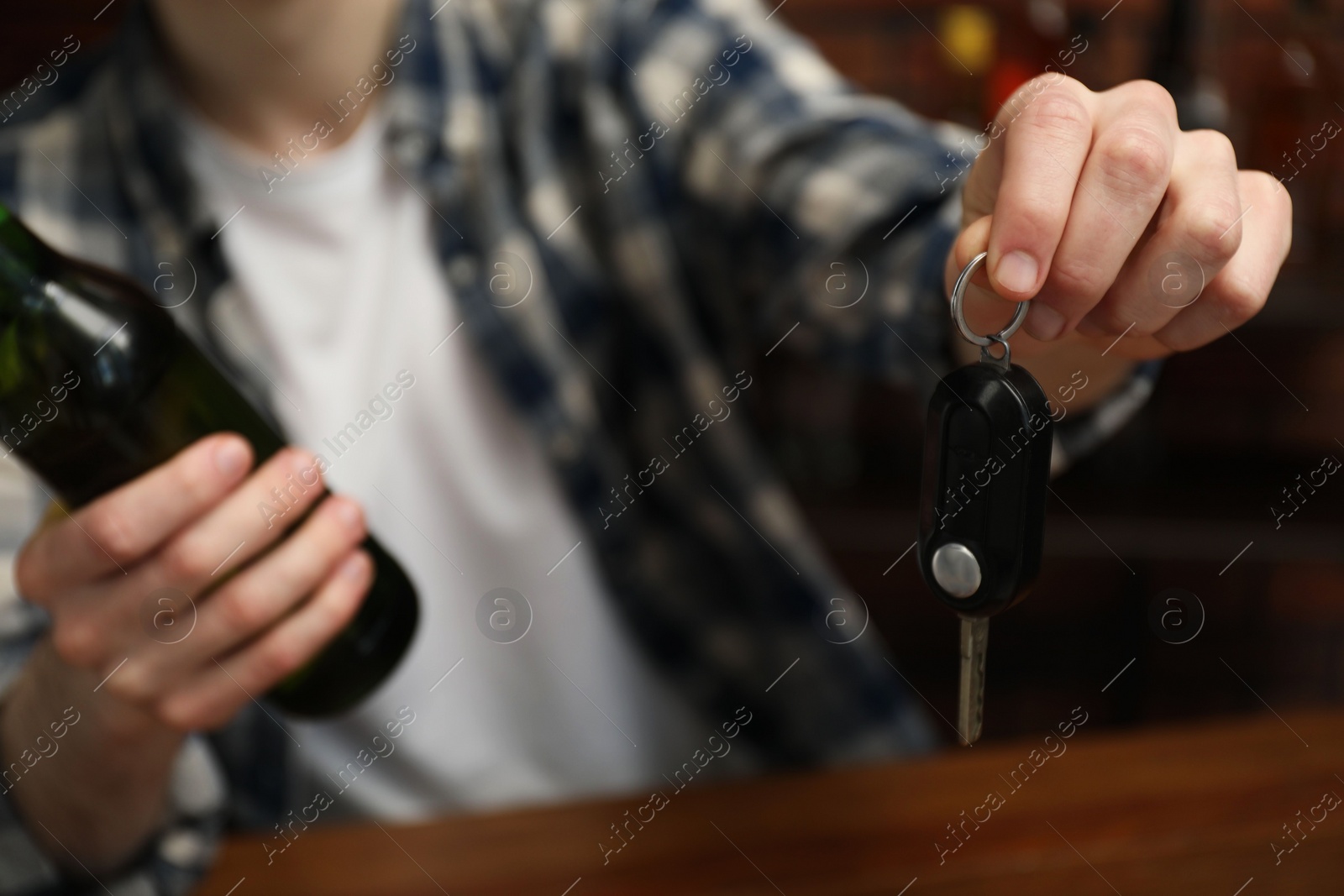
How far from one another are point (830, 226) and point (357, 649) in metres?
0.37

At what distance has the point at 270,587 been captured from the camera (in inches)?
16.1

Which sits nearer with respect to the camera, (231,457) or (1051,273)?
(1051,273)

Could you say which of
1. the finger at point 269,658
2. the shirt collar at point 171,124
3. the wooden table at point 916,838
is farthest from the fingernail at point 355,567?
the shirt collar at point 171,124

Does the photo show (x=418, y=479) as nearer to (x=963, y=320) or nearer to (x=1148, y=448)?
(x=963, y=320)

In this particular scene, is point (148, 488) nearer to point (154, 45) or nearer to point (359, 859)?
point (359, 859)

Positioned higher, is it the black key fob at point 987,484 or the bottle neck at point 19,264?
the bottle neck at point 19,264

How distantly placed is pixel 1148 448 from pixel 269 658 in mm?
1011

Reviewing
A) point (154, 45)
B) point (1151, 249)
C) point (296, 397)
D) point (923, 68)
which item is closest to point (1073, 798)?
point (1151, 249)

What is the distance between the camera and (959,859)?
18.2 inches

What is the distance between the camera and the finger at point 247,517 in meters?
0.40

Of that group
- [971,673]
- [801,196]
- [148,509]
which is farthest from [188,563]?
[801,196]

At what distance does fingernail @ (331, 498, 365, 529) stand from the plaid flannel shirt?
12.9 inches

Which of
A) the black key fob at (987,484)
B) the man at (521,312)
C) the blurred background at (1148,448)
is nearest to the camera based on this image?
the black key fob at (987,484)

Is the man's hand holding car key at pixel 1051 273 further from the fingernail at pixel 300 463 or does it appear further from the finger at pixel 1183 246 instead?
the fingernail at pixel 300 463
